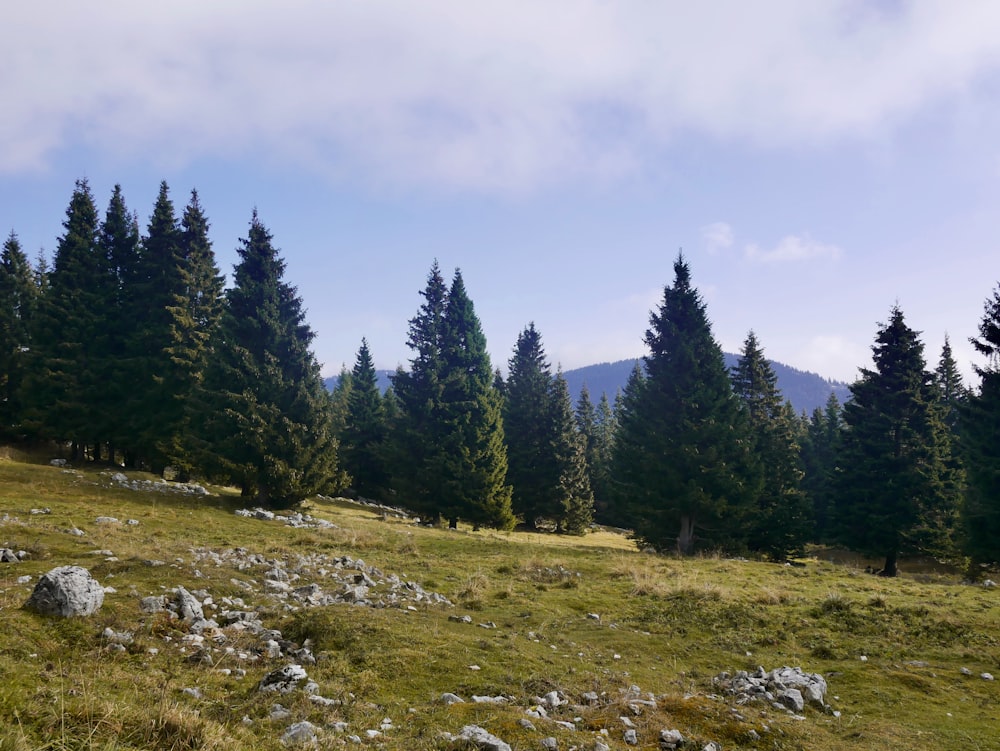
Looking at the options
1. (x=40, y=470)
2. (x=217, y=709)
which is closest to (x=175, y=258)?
(x=40, y=470)

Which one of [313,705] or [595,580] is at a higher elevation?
[313,705]

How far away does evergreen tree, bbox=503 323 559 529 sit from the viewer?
54.0 metres

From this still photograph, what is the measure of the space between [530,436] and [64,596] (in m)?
48.6

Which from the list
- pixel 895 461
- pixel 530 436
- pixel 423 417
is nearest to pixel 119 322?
pixel 423 417

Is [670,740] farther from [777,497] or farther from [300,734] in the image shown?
[777,497]

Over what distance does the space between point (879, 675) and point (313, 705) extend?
994 centimetres

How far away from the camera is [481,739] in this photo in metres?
5.48

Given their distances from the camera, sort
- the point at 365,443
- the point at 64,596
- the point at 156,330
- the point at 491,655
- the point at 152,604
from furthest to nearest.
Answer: the point at 365,443 < the point at 156,330 < the point at 491,655 < the point at 152,604 < the point at 64,596

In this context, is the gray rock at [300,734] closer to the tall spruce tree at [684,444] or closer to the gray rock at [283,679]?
the gray rock at [283,679]

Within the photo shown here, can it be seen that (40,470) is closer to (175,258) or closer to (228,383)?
(228,383)

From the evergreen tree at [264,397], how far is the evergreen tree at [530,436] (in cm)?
2535

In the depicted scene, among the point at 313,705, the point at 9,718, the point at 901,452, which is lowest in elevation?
the point at 313,705

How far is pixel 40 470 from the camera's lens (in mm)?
27781

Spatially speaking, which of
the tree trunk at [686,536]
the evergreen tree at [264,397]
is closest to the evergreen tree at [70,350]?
the evergreen tree at [264,397]
